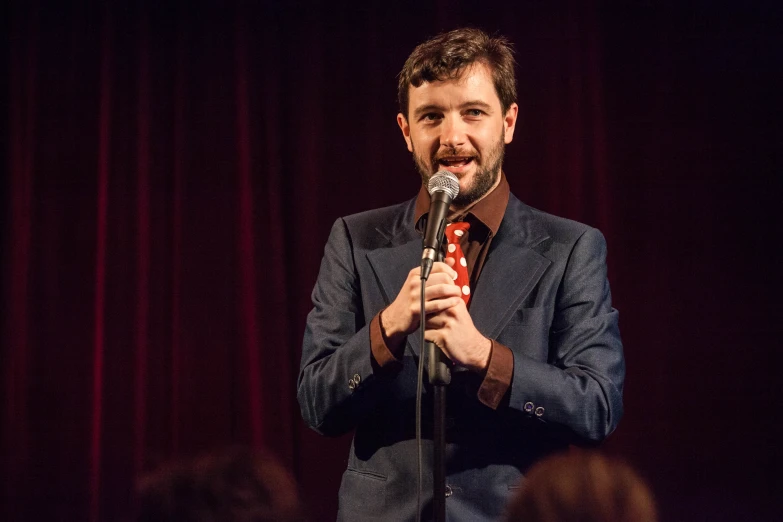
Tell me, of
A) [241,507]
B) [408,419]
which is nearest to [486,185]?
[408,419]

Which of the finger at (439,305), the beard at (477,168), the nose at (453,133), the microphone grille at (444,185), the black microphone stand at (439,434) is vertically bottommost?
the black microphone stand at (439,434)

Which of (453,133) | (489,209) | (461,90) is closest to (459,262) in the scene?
Answer: (489,209)

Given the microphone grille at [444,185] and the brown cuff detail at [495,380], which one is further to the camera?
the brown cuff detail at [495,380]

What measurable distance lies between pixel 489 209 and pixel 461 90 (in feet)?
1.01

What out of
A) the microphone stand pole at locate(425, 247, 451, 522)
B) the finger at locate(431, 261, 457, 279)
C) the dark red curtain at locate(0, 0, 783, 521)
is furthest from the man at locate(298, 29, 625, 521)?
the dark red curtain at locate(0, 0, 783, 521)

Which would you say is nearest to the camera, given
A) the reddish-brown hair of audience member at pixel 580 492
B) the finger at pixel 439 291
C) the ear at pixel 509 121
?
the finger at pixel 439 291

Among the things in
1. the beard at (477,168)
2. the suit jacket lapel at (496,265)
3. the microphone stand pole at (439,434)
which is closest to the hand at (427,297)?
the microphone stand pole at (439,434)

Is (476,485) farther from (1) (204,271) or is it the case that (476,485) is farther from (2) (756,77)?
(2) (756,77)

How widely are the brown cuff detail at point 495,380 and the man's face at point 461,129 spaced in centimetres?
52

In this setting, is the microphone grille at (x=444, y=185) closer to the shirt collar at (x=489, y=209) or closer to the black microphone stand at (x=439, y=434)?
the black microphone stand at (x=439, y=434)

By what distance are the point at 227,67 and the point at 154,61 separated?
1.10ft

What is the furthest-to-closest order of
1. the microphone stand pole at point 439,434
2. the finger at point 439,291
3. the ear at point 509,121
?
1. the ear at point 509,121
2. the finger at point 439,291
3. the microphone stand pole at point 439,434

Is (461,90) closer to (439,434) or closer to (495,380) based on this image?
(495,380)

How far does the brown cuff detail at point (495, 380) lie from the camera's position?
1.61 meters
